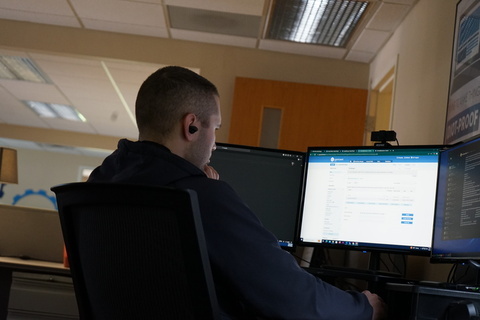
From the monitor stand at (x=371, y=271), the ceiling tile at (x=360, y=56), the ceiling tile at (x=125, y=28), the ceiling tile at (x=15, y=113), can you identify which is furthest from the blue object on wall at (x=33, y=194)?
the monitor stand at (x=371, y=271)

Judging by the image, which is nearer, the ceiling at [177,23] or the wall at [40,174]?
the ceiling at [177,23]

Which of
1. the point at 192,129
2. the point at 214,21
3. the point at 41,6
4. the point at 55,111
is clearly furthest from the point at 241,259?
the point at 55,111

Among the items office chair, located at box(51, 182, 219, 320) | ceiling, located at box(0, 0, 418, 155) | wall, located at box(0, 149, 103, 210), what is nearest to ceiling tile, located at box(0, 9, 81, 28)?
ceiling, located at box(0, 0, 418, 155)

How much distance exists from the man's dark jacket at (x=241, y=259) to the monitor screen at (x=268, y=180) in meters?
1.22

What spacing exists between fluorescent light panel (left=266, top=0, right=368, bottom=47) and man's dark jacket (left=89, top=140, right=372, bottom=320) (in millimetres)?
3368

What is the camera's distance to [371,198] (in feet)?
7.46

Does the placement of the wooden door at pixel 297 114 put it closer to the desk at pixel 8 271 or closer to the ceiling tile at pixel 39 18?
the ceiling tile at pixel 39 18

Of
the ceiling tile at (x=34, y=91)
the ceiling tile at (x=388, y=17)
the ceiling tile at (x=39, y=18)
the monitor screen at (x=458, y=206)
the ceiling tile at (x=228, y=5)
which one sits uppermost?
the ceiling tile at (x=388, y=17)

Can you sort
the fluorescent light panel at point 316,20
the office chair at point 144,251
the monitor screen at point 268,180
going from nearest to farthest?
the office chair at point 144,251
the monitor screen at point 268,180
the fluorescent light panel at point 316,20

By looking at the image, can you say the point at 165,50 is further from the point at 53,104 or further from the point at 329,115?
the point at 53,104

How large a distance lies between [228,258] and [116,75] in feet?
19.3

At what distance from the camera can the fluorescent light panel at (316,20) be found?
4.53 meters

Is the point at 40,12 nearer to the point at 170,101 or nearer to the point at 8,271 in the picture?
the point at 8,271

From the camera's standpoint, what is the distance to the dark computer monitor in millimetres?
2150
